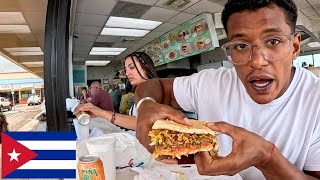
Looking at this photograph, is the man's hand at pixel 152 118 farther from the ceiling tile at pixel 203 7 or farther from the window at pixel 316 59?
the window at pixel 316 59

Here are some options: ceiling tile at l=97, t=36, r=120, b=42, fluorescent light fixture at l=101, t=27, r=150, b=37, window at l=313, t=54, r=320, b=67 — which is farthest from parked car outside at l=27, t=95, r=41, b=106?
window at l=313, t=54, r=320, b=67

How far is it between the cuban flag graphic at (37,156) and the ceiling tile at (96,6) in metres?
3.19

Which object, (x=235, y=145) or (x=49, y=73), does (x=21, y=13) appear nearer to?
(x=49, y=73)

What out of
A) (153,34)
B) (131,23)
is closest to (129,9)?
(131,23)

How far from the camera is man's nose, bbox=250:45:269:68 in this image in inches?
31.4

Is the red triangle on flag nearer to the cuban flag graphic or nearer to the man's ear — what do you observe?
the cuban flag graphic

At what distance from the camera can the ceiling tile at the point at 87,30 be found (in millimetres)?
4629

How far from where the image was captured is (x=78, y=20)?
4.41 metres

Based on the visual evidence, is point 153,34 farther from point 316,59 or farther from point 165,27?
point 316,59

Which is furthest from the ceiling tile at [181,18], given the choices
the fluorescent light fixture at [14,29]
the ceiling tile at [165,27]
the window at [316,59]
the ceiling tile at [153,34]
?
the window at [316,59]

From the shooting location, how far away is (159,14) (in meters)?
4.32

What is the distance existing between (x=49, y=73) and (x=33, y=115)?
323mm

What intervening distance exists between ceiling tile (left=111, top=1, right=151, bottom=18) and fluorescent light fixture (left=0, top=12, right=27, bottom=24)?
201 cm

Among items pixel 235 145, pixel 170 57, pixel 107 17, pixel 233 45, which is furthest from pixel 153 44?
pixel 235 145
